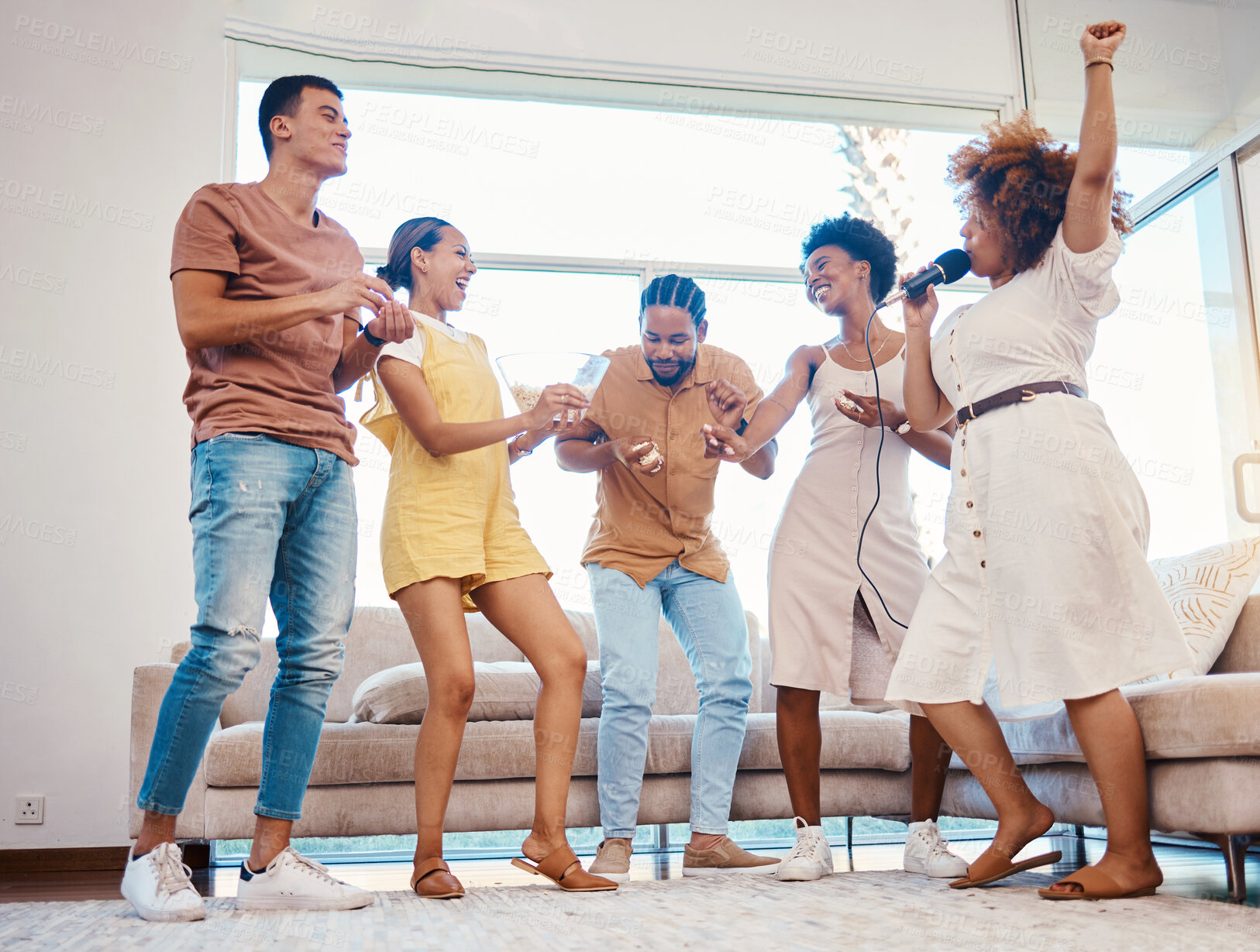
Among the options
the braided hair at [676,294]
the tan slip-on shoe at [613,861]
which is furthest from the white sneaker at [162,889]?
the braided hair at [676,294]

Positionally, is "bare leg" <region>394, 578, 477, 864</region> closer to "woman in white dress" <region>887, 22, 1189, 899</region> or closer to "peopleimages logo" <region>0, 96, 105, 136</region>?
"woman in white dress" <region>887, 22, 1189, 899</region>

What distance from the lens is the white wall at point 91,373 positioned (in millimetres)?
3166

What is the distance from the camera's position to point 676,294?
2383mm

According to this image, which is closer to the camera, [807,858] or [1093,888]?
[1093,888]

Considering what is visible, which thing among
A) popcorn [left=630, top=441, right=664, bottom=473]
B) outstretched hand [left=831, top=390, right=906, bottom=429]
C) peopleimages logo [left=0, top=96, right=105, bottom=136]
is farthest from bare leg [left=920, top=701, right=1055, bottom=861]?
peopleimages logo [left=0, top=96, right=105, bottom=136]

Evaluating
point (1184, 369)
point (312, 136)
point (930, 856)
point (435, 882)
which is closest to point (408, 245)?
point (312, 136)

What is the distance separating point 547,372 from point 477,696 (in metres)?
0.89

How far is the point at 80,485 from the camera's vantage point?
3.31 meters

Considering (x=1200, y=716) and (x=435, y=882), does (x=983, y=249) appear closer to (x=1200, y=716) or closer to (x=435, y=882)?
(x=1200, y=716)

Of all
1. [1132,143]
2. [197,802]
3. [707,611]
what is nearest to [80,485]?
[197,802]

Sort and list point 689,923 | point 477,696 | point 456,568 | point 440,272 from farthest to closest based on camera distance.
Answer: point 477,696 < point 440,272 < point 456,568 < point 689,923

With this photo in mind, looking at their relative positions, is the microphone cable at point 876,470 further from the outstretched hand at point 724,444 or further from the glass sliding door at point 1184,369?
the glass sliding door at point 1184,369

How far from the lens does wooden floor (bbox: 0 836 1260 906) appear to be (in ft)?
7.08

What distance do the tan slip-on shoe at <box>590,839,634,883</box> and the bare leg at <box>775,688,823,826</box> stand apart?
0.38m
